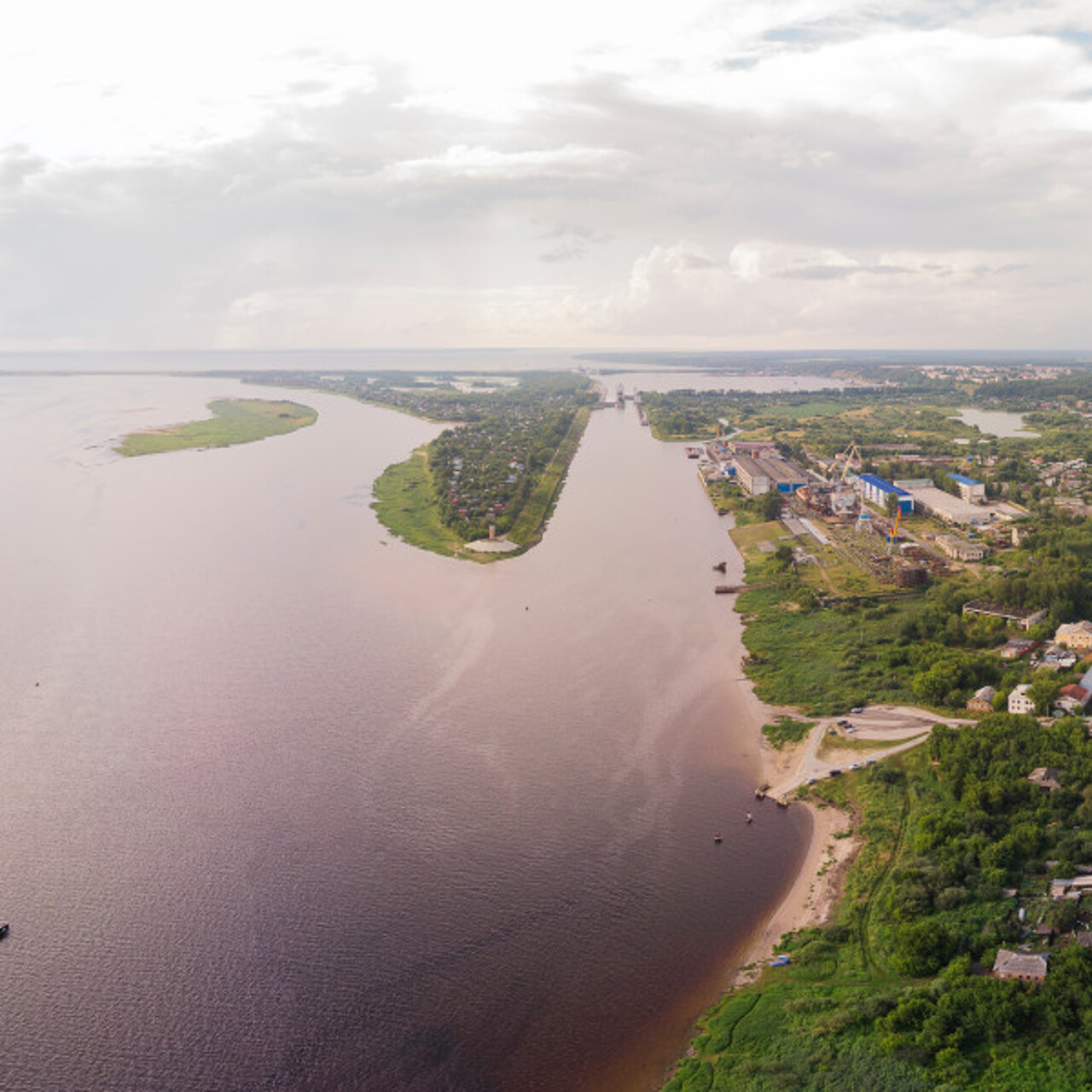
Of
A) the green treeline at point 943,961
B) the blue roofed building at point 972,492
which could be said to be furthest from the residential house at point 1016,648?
the blue roofed building at point 972,492

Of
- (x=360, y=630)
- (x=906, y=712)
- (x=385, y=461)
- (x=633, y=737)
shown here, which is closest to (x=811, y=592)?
(x=906, y=712)

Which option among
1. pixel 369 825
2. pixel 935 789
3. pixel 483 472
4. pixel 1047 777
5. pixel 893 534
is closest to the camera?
pixel 1047 777

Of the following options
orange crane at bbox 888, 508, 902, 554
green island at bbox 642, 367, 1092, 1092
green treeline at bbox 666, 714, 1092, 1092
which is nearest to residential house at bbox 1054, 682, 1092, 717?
green island at bbox 642, 367, 1092, 1092

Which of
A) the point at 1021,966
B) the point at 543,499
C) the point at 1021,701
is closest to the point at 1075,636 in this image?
the point at 1021,701

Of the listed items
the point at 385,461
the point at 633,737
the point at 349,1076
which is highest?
the point at 385,461

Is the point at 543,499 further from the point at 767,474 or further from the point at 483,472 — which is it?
the point at 767,474

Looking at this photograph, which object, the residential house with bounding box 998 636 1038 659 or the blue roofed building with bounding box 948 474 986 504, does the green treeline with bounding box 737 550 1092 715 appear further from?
the blue roofed building with bounding box 948 474 986 504

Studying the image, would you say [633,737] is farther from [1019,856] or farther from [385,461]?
[385,461]
